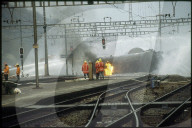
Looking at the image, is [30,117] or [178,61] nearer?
[30,117]

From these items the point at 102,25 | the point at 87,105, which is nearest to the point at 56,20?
the point at 102,25

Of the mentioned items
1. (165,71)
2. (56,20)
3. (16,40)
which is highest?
(56,20)

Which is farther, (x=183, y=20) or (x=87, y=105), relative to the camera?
(x=183, y=20)

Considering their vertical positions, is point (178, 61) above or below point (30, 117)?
above

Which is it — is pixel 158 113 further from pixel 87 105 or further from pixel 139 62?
pixel 139 62

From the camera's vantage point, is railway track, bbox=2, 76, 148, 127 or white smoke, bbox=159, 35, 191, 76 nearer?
railway track, bbox=2, 76, 148, 127

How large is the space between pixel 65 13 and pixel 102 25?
118 feet

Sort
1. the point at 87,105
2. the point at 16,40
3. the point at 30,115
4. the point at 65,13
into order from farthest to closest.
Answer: the point at 65,13, the point at 16,40, the point at 87,105, the point at 30,115

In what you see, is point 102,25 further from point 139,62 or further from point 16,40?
point 16,40

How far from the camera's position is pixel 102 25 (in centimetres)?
3158

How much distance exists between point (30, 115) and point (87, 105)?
2.13 metres

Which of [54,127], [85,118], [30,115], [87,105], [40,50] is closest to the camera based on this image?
[54,127]

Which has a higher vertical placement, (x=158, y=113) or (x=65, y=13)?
(x=65, y=13)

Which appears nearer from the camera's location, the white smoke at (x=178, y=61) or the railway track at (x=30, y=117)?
the railway track at (x=30, y=117)
